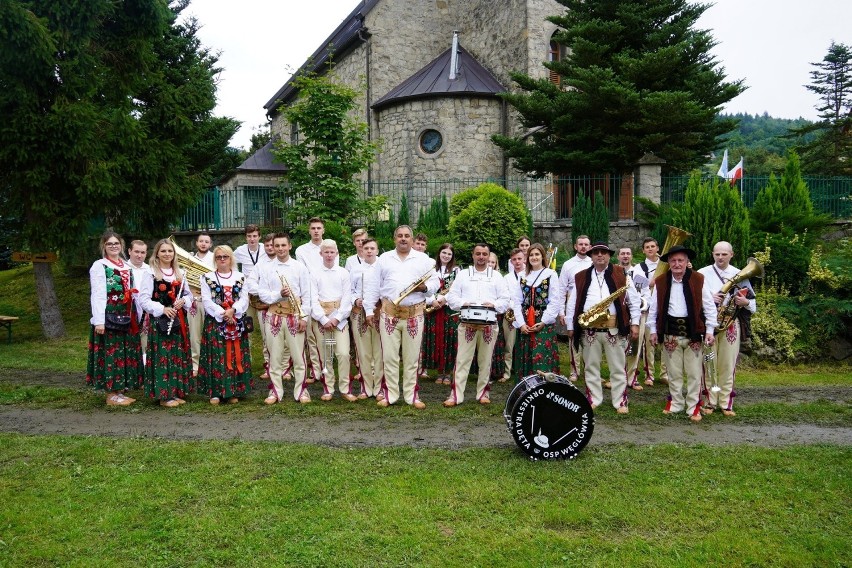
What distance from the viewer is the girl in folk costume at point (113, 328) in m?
7.50

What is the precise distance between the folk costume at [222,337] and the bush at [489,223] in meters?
7.04

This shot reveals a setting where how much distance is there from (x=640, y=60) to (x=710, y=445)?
13.5 meters

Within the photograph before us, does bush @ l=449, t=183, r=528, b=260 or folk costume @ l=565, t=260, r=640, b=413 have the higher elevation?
bush @ l=449, t=183, r=528, b=260

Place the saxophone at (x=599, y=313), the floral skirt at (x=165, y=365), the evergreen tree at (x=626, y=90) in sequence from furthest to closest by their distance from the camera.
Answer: the evergreen tree at (x=626, y=90) → the floral skirt at (x=165, y=365) → the saxophone at (x=599, y=313)

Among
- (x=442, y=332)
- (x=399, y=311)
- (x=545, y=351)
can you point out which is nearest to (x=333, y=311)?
(x=399, y=311)

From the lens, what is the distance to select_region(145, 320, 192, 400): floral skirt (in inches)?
299

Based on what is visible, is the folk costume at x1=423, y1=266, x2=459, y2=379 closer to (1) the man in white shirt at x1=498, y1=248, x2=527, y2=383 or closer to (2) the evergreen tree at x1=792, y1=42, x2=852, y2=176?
(1) the man in white shirt at x1=498, y1=248, x2=527, y2=383

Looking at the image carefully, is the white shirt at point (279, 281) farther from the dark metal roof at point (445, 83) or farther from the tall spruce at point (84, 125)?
the dark metal roof at point (445, 83)

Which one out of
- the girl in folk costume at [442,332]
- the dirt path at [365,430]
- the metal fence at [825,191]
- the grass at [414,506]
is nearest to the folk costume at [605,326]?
the dirt path at [365,430]

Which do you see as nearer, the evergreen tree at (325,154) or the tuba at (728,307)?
the tuba at (728,307)

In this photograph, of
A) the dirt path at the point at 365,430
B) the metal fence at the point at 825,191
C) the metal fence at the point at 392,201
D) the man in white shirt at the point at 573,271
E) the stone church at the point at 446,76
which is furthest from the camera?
the stone church at the point at 446,76

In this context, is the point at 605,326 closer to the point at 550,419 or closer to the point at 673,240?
the point at 673,240

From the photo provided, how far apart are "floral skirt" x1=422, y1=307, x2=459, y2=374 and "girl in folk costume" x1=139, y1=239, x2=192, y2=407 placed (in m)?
3.47

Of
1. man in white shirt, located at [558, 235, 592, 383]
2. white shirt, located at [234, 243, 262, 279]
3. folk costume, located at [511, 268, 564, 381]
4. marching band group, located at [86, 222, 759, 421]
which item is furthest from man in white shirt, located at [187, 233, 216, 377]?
man in white shirt, located at [558, 235, 592, 383]
